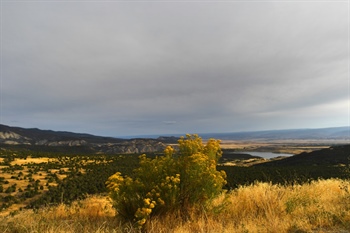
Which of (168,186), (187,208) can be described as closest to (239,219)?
(187,208)

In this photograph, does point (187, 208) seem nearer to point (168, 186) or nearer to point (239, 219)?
point (168, 186)

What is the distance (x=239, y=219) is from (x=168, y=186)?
2.03 meters

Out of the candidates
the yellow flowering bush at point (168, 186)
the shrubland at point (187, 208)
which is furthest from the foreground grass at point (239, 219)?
the yellow flowering bush at point (168, 186)

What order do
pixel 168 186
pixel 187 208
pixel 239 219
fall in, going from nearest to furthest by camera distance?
pixel 168 186, pixel 239 219, pixel 187 208

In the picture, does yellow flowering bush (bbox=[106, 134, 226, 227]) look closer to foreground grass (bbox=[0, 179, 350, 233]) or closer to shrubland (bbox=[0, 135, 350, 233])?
shrubland (bbox=[0, 135, 350, 233])

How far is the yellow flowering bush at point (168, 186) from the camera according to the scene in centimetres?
589

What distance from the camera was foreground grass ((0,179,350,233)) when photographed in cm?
501

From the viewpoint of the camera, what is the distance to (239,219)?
598 cm

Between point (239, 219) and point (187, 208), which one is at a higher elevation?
point (187, 208)

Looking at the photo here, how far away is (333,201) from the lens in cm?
700

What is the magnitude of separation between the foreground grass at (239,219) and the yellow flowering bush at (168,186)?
0.93 ft

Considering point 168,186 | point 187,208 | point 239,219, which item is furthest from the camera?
point 187,208

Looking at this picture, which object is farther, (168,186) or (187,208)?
(187,208)

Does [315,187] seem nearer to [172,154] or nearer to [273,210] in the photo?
[273,210]
